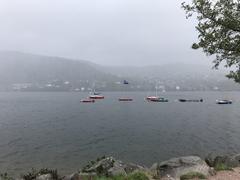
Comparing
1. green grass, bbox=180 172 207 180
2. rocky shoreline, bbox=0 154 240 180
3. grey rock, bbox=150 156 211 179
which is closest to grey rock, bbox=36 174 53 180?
rocky shoreline, bbox=0 154 240 180

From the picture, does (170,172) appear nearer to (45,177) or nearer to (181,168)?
(181,168)

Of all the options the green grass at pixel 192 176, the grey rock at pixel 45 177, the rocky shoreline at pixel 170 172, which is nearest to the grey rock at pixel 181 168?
the rocky shoreline at pixel 170 172

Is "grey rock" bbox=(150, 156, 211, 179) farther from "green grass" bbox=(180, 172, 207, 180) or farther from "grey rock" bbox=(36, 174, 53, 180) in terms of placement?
"grey rock" bbox=(36, 174, 53, 180)

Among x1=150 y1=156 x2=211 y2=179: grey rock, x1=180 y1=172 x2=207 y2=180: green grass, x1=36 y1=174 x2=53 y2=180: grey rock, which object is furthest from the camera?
x1=36 y1=174 x2=53 y2=180: grey rock

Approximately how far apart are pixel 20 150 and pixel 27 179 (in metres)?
23.7

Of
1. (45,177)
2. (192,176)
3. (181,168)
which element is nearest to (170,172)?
(181,168)

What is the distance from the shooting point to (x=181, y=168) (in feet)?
56.2

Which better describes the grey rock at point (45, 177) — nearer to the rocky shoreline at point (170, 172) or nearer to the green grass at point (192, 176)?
the rocky shoreline at point (170, 172)

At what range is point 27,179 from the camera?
21125 millimetres

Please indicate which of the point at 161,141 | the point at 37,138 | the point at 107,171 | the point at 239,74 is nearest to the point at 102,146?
the point at 161,141

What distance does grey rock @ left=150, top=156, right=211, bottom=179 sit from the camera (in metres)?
16.2

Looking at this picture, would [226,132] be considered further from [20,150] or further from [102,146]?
[20,150]

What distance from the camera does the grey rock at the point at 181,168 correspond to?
16.2 m

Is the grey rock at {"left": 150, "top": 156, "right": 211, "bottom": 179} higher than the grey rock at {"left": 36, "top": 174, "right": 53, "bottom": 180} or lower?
higher
